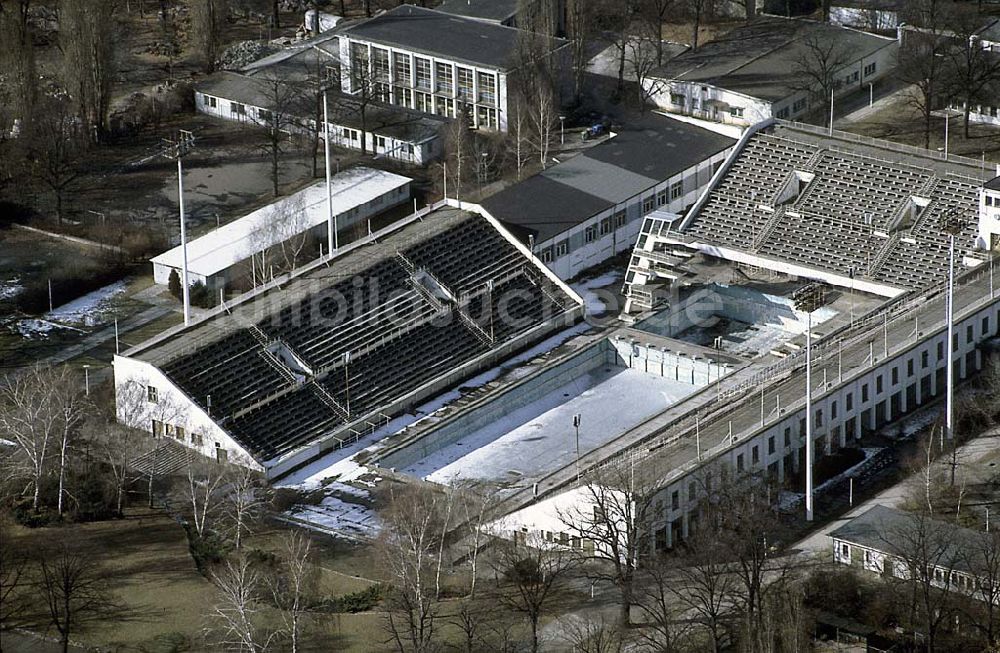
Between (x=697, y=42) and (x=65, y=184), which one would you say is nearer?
(x=65, y=184)

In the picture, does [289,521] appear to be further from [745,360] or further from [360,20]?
[360,20]

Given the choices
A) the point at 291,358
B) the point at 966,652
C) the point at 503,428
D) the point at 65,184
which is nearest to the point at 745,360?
the point at 503,428

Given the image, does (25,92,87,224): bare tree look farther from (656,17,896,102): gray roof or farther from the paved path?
the paved path

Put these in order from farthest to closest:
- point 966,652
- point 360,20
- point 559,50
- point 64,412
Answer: point 360,20 → point 559,50 → point 64,412 → point 966,652

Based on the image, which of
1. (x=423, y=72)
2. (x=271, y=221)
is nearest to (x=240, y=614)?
(x=271, y=221)

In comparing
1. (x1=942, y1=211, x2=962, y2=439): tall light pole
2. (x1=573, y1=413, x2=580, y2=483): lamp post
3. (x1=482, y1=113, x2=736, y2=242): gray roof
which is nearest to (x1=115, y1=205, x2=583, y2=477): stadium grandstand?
(x1=482, y1=113, x2=736, y2=242): gray roof

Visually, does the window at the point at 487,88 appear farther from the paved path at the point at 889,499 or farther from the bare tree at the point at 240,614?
the bare tree at the point at 240,614

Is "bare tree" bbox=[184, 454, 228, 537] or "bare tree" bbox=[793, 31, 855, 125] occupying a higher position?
"bare tree" bbox=[793, 31, 855, 125]

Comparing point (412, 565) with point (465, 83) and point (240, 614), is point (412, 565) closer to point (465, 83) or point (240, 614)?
point (240, 614)
